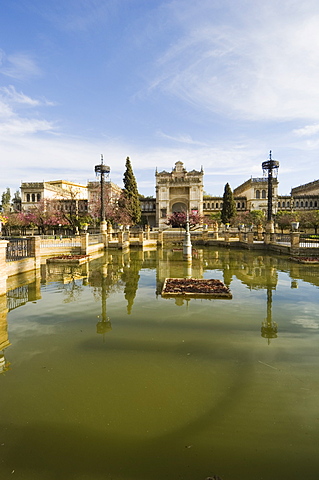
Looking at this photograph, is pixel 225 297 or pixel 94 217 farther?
pixel 94 217

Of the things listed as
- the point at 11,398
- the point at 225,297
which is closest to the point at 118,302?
the point at 225,297

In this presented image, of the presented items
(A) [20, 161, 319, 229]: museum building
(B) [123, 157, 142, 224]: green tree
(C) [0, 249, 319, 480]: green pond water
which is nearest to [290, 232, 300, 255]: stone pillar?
(C) [0, 249, 319, 480]: green pond water

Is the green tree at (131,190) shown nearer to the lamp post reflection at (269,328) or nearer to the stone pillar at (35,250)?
the stone pillar at (35,250)

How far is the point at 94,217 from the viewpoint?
52.4m

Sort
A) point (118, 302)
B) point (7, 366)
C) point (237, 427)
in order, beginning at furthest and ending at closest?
point (118, 302) → point (7, 366) → point (237, 427)

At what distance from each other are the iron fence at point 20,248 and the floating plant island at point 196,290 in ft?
27.9

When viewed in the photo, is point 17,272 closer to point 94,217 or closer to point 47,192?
point 94,217

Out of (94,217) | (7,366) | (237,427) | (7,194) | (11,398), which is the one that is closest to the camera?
(237,427)

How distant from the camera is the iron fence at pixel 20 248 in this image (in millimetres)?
13727

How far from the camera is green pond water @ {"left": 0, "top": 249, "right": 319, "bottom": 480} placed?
109 inches

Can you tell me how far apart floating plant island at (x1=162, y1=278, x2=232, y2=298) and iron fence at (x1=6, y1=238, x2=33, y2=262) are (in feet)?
27.9

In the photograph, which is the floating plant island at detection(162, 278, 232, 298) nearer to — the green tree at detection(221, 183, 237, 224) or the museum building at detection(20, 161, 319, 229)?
the green tree at detection(221, 183, 237, 224)

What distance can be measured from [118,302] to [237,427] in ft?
18.5

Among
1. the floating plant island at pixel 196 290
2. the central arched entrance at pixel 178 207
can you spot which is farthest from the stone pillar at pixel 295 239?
the central arched entrance at pixel 178 207
